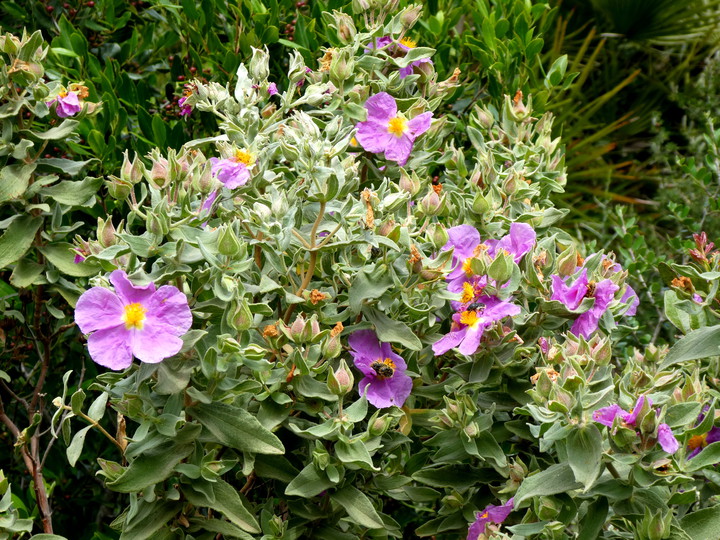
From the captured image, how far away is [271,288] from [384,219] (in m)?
0.22

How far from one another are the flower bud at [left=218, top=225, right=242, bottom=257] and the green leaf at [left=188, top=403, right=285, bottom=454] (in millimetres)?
227

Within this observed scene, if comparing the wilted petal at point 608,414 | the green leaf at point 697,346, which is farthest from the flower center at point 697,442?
the wilted petal at point 608,414

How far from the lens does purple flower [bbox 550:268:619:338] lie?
1.35 m

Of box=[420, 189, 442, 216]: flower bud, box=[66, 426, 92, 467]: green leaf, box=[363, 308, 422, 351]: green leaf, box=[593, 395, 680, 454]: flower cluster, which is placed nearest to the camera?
box=[593, 395, 680, 454]: flower cluster

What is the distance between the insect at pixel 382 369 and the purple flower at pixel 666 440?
44 centimetres

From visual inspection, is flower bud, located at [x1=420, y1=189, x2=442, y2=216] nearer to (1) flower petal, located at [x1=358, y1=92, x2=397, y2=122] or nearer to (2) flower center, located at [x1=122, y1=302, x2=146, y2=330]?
(1) flower petal, located at [x1=358, y1=92, x2=397, y2=122]

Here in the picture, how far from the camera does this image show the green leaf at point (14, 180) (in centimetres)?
157

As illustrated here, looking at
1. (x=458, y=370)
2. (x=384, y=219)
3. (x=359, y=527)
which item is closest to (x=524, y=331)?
(x=458, y=370)

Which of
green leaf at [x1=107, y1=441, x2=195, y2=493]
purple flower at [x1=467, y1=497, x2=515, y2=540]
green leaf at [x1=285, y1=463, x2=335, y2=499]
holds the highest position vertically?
green leaf at [x1=107, y1=441, x2=195, y2=493]

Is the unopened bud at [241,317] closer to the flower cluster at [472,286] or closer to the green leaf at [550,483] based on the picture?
the flower cluster at [472,286]

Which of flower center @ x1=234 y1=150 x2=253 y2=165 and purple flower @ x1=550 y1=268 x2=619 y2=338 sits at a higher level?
flower center @ x1=234 y1=150 x2=253 y2=165

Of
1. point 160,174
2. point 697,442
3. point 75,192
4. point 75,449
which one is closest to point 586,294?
point 697,442

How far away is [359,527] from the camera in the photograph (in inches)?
56.8

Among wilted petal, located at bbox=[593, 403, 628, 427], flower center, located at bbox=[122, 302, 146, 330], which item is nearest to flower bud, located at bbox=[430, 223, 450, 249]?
wilted petal, located at bbox=[593, 403, 628, 427]
